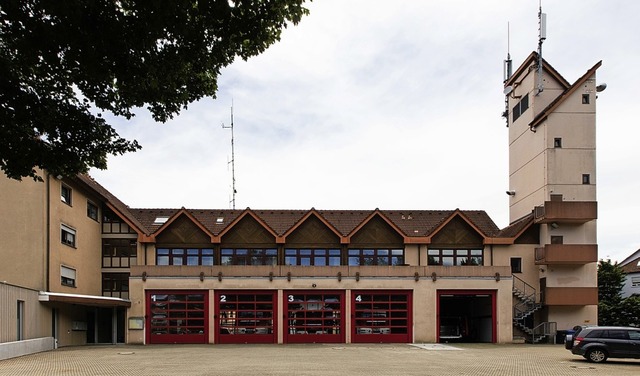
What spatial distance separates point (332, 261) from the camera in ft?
144

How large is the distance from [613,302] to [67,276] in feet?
136

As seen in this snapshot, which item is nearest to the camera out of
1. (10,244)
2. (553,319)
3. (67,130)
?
(67,130)

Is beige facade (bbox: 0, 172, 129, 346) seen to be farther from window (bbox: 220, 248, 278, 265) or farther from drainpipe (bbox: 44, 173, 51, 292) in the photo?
window (bbox: 220, 248, 278, 265)

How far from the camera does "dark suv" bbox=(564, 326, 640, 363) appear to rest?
85.1 feet

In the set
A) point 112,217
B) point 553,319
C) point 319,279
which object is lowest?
point 553,319

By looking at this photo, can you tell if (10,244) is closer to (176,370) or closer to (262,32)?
(176,370)

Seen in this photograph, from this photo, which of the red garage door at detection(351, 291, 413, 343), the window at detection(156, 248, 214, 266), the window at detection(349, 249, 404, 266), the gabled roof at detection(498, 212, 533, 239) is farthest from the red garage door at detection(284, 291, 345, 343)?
the gabled roof at detection(498, 212, 533, 239)

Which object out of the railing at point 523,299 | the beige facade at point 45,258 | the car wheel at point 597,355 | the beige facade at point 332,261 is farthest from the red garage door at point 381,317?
the car wheel at point 597,355

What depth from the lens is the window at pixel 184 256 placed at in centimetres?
4341

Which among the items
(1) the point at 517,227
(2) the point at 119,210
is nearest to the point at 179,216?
(2) the point at 119,210

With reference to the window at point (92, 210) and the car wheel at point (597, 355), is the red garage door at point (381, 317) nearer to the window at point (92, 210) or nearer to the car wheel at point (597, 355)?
the car wheel at point (597, 355)

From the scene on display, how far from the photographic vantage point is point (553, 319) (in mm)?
42281

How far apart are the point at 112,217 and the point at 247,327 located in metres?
12.1

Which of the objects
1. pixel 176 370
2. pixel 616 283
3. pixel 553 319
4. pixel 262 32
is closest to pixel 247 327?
pixel 176 370
